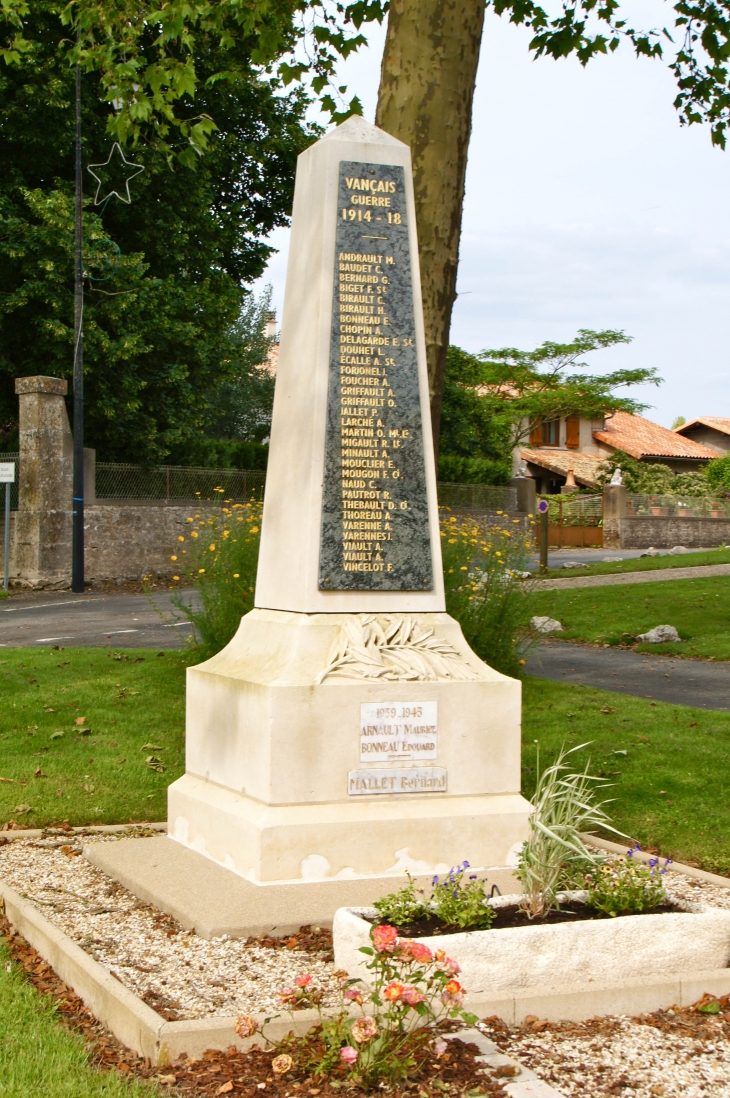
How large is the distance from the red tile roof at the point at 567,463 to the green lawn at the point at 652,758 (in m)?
41.5

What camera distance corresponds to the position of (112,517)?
23.3 meters

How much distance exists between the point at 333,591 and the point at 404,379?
3.62ft

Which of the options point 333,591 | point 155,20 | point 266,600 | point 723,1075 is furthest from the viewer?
point 155,20

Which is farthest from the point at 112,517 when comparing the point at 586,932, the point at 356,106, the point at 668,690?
the point at 586,932

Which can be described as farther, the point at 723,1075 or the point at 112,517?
the point at 112,517

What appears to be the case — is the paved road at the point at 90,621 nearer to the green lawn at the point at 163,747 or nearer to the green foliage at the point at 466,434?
the green lawn at the point at 163,747

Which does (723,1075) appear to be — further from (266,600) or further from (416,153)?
(416,153)

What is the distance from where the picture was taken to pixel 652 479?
156 ft

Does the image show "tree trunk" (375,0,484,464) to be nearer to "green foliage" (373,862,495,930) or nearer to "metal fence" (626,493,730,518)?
"green foliage" (373,862,495,930)

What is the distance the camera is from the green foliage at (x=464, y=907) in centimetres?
418

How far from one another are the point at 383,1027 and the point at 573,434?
177ft

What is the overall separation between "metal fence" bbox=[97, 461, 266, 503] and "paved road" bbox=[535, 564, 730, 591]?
6856 mm

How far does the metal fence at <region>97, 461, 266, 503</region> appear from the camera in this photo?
23672 mm

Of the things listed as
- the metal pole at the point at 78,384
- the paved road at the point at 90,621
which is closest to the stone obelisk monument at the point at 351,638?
the paved road at the point at 90,621
